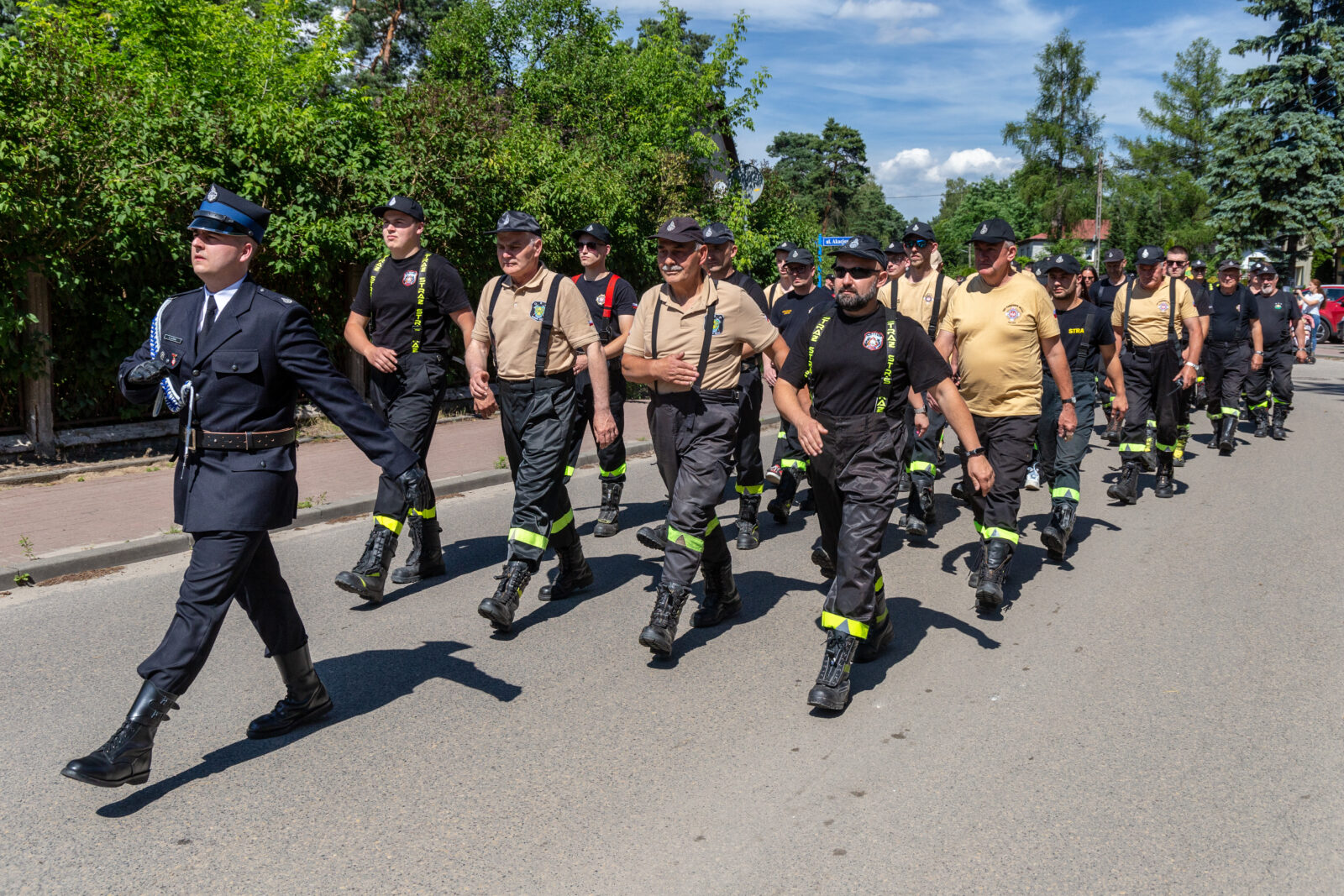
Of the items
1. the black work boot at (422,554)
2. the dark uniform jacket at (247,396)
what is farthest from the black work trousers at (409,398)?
the dark uniform jacket at (247,396)

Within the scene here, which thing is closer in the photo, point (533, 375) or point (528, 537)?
point (528, 537)

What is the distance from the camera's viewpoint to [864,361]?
14.8 feet

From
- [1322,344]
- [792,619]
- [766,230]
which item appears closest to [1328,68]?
[1322,344]

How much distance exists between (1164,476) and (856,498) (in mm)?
5982

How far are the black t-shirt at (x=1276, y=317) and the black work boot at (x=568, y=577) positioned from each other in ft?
36.9

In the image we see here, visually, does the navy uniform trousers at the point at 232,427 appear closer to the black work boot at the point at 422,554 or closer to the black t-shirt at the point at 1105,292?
the black work boot at the point at 422,554

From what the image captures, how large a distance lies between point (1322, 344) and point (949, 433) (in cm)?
2981

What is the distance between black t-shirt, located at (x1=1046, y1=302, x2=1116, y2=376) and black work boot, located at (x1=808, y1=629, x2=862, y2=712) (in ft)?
14.3

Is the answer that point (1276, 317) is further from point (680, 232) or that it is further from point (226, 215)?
point (226, 215)

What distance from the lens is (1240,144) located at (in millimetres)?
35938

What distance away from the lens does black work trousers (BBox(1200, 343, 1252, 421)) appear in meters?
12.5

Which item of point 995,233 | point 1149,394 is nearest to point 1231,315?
point 1149,394

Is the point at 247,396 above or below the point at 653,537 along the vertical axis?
above

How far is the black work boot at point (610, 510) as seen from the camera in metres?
7.73
